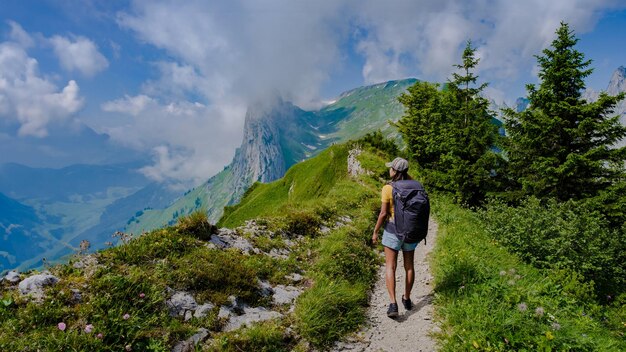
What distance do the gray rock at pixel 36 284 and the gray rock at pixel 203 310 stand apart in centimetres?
243

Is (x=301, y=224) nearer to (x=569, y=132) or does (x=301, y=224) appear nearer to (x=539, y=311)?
(x=539, y=311)

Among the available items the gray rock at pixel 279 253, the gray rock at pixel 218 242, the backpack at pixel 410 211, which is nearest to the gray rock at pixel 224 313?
the gray rock at pixel 218 242

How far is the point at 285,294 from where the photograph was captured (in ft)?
24.8

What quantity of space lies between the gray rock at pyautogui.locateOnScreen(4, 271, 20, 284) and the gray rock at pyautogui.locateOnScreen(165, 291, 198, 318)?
104 inches

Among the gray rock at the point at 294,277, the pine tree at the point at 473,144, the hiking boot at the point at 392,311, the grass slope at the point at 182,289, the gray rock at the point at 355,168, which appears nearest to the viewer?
the grass slope at the point at 182,289

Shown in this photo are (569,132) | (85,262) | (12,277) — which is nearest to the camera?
(12,277)

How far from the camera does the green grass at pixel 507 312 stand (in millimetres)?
5285

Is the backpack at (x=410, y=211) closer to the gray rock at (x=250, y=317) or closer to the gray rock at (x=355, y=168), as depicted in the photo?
the gray rock at (x=250, y=317)

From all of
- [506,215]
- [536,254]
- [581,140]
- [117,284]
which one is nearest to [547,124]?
[581,140]

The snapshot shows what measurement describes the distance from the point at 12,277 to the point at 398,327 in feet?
24.0

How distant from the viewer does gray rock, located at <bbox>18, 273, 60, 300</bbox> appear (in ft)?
17.2

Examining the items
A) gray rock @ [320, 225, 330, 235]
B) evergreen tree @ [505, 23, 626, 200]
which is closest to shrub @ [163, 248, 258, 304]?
gray rock @ [320, 225, 330, 235]

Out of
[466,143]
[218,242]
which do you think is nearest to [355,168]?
[466,143]

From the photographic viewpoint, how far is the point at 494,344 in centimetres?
529
